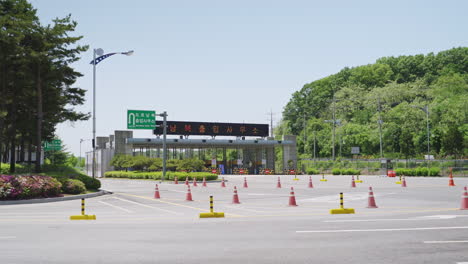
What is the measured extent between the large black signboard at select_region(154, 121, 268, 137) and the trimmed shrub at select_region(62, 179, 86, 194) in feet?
131

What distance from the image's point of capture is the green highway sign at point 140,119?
54.6 meters

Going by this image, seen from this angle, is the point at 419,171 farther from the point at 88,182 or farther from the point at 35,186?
the point at 35,186

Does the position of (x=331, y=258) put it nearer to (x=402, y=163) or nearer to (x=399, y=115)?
(x=402, y=163)

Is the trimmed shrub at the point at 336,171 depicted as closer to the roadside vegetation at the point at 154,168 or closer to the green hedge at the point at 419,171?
the green hedge at the point at 419,171

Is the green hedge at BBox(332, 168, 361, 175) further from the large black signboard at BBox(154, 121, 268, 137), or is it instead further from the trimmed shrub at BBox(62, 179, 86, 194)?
the trimmed shrub at BBox(62, 179, 86, 194)

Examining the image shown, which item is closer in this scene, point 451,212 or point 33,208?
point 451,212

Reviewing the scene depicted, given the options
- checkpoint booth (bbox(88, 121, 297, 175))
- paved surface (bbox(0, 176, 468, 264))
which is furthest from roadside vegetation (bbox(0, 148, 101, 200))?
checkpoint booth (bbox(88, 121, 297, 175))

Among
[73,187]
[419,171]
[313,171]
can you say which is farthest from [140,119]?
[313,171]

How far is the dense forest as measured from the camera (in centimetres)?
8181

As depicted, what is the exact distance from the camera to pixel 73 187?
2823 cm

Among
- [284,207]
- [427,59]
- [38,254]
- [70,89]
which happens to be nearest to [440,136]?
[427,59]

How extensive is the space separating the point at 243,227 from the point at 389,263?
5717mm

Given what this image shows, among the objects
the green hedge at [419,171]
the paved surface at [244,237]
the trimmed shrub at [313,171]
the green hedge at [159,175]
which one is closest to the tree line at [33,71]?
the green hedge at [159,175]

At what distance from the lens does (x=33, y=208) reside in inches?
835
